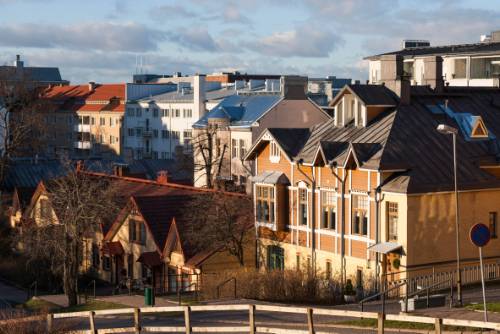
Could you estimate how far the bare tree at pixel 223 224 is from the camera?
47.2 m

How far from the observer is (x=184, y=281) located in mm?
47656

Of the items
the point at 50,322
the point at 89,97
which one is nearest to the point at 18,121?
the point at 89,97

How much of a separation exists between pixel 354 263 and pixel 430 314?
41.8ft

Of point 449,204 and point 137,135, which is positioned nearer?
point 449,204

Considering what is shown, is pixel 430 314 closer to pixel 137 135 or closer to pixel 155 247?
pixel 155 247

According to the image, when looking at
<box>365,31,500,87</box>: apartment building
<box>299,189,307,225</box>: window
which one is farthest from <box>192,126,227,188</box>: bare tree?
<box>299,189,307,225</box>: window

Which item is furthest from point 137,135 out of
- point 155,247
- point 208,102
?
point 155,247

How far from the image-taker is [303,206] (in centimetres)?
4588

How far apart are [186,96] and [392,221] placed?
80.1m

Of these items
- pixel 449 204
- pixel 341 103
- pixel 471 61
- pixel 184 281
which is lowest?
pixel 184 281

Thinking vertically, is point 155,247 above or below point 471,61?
below

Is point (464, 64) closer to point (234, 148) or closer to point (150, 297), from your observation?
point (234, 148)

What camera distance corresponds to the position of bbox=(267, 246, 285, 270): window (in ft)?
155

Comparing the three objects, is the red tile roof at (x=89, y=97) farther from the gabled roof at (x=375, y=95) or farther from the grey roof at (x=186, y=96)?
the gabled roof at (x=375, y=95)
